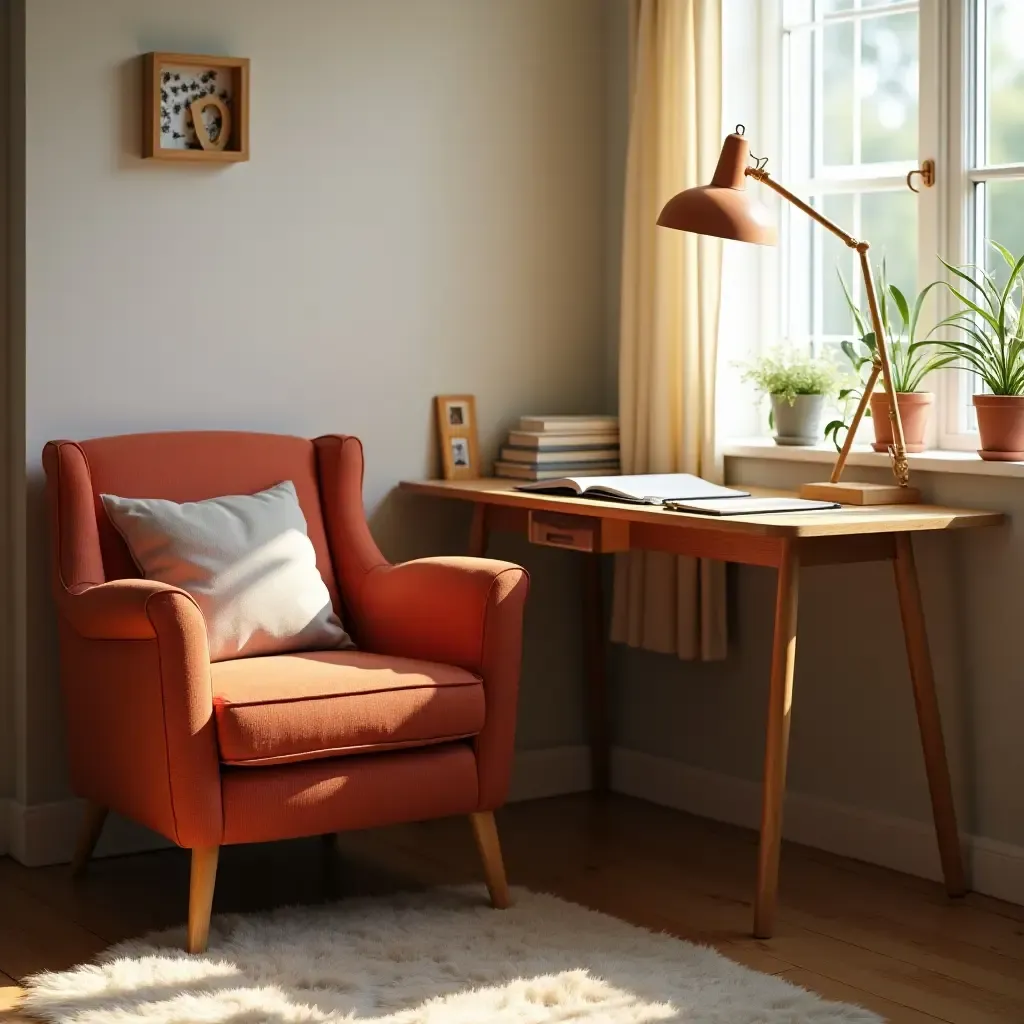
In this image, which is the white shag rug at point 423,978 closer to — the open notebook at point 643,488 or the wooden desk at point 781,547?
the wooden desk at point 781,547

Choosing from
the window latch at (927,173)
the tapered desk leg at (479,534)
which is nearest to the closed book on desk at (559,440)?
the tapered desk leg at (479,534)

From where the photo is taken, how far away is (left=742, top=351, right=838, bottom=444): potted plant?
145 inches

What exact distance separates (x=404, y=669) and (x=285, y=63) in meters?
1.49

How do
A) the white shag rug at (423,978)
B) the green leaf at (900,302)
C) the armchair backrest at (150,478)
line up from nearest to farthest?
the white shag rug at (423,978) → the armchair backrest at (150,478) → the green leaf at (900,302)

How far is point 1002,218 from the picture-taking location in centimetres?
339

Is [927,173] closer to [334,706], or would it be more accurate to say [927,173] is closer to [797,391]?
[797,391]

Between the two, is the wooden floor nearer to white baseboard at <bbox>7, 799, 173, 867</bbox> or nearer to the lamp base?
white baseboard at <bbox>7, 799, 173, 867</bbox>

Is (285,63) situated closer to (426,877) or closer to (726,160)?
(726,160)

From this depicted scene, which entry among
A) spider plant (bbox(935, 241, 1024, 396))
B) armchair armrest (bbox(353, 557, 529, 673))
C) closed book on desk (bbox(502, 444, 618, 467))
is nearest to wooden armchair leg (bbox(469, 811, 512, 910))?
armchair armrest (bbox(353, 557, 529, 673))

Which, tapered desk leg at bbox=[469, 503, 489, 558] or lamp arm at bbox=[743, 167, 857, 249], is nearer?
lamp arm at bbox=[743, 167, 857, 249]

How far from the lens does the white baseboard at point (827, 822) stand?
10.6 ft

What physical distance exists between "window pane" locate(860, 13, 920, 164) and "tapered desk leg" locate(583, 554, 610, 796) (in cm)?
121

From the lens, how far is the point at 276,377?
12.2ft

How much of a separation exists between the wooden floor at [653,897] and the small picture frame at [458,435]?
2.80 feet
